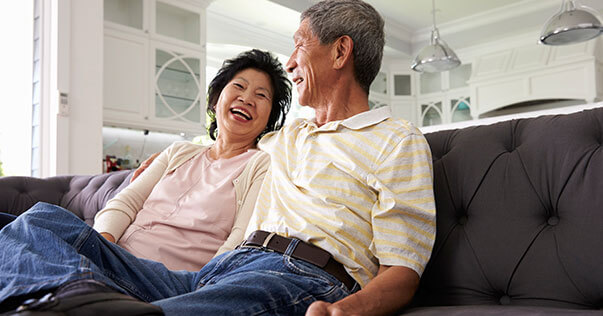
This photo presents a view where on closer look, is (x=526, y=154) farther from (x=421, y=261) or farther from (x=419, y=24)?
(x=419, y=24)

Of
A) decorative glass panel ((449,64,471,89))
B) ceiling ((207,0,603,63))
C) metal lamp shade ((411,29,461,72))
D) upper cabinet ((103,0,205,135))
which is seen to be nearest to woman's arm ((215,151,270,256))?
upper cabinet ((103,0,205,135))

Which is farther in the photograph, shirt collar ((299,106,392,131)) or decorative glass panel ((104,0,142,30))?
decorative glass panel ((104,0,142,30))

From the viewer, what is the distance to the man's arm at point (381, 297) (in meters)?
0.90

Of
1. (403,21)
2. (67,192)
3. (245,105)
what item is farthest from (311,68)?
(403,21)

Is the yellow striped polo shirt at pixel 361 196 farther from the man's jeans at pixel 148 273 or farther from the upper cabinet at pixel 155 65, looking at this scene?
the upper cabinet at pixel 155 65

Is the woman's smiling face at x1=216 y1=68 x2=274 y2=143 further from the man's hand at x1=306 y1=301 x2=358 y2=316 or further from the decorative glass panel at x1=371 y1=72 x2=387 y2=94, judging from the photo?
the decorative glass panel at x1=371 y1=72 x2=387 y2=94

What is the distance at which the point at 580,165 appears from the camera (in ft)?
3.69

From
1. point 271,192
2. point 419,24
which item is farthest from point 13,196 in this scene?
point 419,24

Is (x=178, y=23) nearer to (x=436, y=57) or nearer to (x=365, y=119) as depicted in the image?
(x=436, y=57)

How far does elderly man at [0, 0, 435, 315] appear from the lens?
0.97 m

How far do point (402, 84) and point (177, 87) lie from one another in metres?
3.92

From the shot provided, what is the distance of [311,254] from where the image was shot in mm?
1108

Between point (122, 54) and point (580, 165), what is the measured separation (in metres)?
3.93

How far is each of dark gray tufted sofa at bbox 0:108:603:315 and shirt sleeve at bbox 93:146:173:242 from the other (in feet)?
3.14
